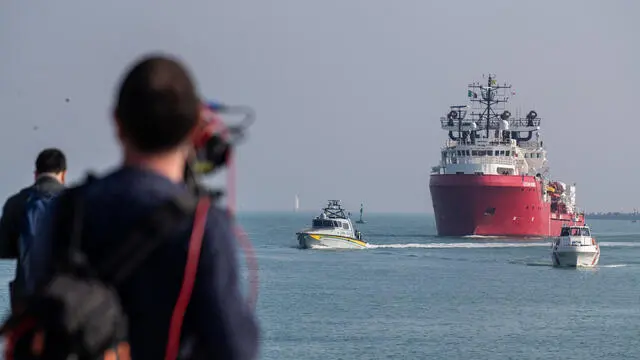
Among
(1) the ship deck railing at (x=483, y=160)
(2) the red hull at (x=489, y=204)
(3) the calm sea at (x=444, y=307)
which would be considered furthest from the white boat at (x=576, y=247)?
(1) the ship deck railing at (x=483, y=160)

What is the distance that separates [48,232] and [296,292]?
4398 centimetres

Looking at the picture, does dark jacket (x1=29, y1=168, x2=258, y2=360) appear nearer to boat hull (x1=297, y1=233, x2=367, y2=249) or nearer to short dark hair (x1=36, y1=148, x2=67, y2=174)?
short dark hair (x1=36, y1=148, x2=67, y2=174)

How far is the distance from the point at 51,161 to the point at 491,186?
255ft

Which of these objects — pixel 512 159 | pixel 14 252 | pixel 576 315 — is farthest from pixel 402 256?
pixel 14 252

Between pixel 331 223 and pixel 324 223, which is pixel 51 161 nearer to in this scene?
pixel 331 223

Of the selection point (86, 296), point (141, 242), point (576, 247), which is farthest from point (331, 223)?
point (86, 296)

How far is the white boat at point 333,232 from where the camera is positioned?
73875 mm

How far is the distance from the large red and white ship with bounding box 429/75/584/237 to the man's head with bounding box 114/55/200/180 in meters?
79.8

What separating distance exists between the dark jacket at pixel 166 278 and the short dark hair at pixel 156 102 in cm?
9

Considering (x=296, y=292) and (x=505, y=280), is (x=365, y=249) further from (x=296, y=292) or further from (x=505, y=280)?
(x=296, y=292)

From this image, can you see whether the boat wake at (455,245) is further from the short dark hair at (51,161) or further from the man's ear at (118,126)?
the man's ear at (118,126)

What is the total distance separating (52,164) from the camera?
17.5 feet

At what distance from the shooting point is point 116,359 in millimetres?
2656

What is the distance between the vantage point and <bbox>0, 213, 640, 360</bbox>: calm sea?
100ft
